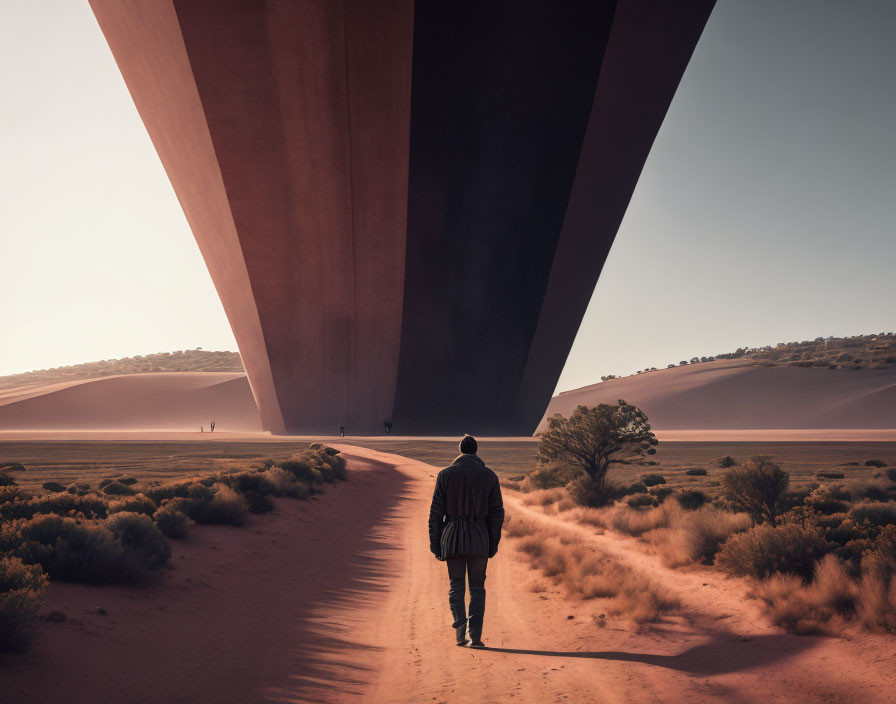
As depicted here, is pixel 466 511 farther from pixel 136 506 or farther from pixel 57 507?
pixel 57 507

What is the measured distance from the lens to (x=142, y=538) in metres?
8.16

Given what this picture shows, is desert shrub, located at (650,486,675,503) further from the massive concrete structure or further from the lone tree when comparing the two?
the massive concrete structure

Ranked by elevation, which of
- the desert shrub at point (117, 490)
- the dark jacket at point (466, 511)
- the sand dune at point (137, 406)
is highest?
the sand dune at point (137, 406)

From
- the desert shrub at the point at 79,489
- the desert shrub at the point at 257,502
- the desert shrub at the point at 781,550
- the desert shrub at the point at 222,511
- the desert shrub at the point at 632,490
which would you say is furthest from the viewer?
the desert shrub at the point at 632,490

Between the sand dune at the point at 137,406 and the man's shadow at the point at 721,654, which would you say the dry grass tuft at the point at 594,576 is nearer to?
→ the man's shadow at the point at 721,654

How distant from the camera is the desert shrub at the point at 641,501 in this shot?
1544 centimetres

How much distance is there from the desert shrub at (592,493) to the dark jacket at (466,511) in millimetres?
11216

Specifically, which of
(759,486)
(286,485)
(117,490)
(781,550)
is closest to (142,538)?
(781,550)

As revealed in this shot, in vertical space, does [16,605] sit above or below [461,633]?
above

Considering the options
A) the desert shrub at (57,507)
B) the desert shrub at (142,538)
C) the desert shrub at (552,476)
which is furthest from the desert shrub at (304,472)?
the desert shrub at (142,538)

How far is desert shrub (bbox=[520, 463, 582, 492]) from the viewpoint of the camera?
1989cm

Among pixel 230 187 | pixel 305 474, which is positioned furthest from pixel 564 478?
pixel 230 187

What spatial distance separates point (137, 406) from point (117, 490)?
286ft

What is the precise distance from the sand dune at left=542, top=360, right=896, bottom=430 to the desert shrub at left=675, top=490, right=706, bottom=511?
222 feet
